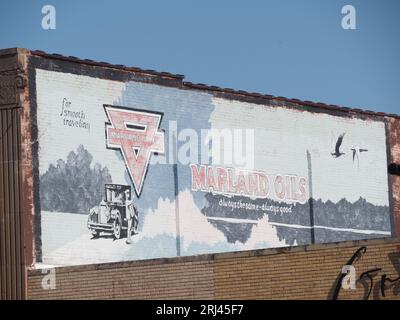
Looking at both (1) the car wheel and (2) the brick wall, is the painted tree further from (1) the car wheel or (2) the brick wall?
(2) the brick wall

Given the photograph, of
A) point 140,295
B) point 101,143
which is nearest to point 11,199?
point 101,143

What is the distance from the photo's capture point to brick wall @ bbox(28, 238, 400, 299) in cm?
2906

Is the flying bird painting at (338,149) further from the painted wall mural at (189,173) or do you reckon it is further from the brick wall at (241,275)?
the brick wall at (241,275)

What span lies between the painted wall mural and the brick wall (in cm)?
502

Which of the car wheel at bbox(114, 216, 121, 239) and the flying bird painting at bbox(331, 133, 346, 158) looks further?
the flying bird painting at bbox(331, 133, 346, 158)

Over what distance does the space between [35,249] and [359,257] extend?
1126cm

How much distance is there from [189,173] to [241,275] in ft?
39.5

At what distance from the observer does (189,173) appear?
42.0 metres

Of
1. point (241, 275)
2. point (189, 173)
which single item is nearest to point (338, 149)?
point (189, 173)

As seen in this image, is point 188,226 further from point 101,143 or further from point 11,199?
point 11,199

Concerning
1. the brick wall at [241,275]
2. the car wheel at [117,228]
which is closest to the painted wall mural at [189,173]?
the car wheel at [117,228]

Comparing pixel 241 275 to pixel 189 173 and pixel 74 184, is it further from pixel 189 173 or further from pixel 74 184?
pixel 189 173

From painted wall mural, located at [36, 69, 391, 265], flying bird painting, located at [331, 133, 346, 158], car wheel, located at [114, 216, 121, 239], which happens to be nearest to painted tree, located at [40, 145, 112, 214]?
painted wall mural, located at [36, 69, 391, 265]

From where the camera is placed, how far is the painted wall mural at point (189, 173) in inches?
1505
